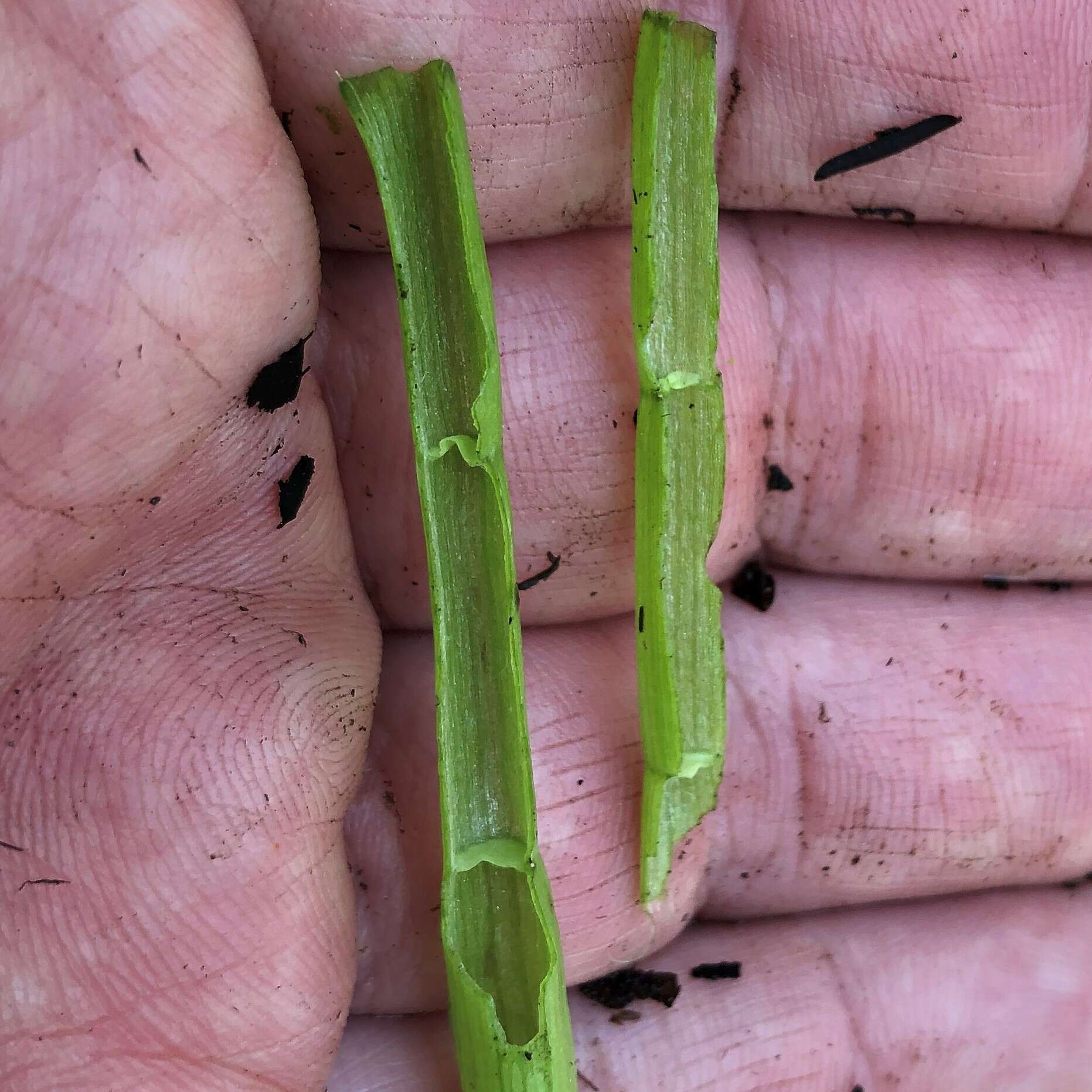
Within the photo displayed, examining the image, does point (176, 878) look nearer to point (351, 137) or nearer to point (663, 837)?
point (663, 837)

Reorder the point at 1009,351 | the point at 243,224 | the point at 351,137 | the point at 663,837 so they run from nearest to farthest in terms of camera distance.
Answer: the point at 243,224
the point at 351,137
the point at 663,837
the point at 1009,351

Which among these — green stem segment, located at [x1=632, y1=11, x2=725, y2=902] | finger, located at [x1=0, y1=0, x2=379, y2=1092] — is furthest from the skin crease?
green stem segment, located at [x1=632, y1=11, x2=725, y2=902]

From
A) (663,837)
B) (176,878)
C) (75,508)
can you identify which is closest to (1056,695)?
(663,837)

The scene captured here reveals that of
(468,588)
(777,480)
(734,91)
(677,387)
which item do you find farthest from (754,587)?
(734,91)

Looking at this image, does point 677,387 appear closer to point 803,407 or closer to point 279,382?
point 803,407

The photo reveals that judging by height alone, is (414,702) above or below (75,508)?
below

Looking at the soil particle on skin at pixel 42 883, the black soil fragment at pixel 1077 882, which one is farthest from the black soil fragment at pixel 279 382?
the black soil fragment at pixel 1077 882
